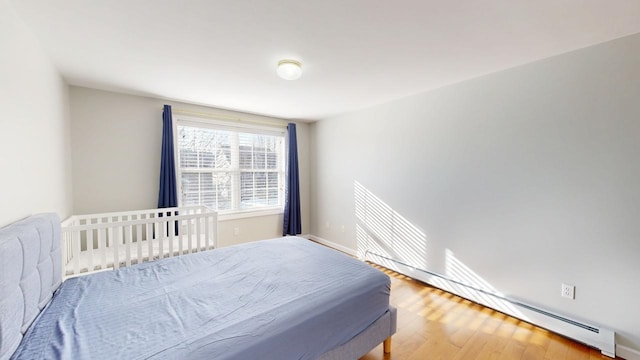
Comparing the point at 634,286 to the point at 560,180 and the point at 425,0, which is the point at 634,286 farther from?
the point at 425,0

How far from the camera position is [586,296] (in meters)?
1.98

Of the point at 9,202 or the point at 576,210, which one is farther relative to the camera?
the point at 576,210

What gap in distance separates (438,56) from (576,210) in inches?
66.3

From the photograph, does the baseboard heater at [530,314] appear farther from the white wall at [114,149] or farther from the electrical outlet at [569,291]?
the white wall at [114,149]

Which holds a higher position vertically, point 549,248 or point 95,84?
point 95,84

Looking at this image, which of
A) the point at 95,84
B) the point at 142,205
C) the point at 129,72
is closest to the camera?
the point at 129,72

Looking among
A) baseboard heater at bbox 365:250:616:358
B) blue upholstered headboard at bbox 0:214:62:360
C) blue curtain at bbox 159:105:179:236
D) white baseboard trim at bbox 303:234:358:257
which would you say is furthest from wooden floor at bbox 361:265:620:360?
blue curtain at bbox 159:105:179:236

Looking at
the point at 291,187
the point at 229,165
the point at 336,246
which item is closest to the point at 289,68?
the point at 229,165

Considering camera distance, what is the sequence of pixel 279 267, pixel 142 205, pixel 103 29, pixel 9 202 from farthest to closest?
pixel 142 205, pixel 279 267, pixel 103 29, pixel 9 202

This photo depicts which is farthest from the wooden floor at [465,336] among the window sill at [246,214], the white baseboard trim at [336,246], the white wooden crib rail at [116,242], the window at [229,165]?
the window at [229,165]

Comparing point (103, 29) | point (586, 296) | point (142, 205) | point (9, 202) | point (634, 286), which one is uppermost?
point (103, 29)

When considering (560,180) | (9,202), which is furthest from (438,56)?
(9,202)

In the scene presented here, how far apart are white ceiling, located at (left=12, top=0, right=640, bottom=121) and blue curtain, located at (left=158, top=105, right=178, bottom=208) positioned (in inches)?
22.6

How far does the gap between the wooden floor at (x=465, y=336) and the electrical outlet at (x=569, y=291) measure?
345 millimetres
